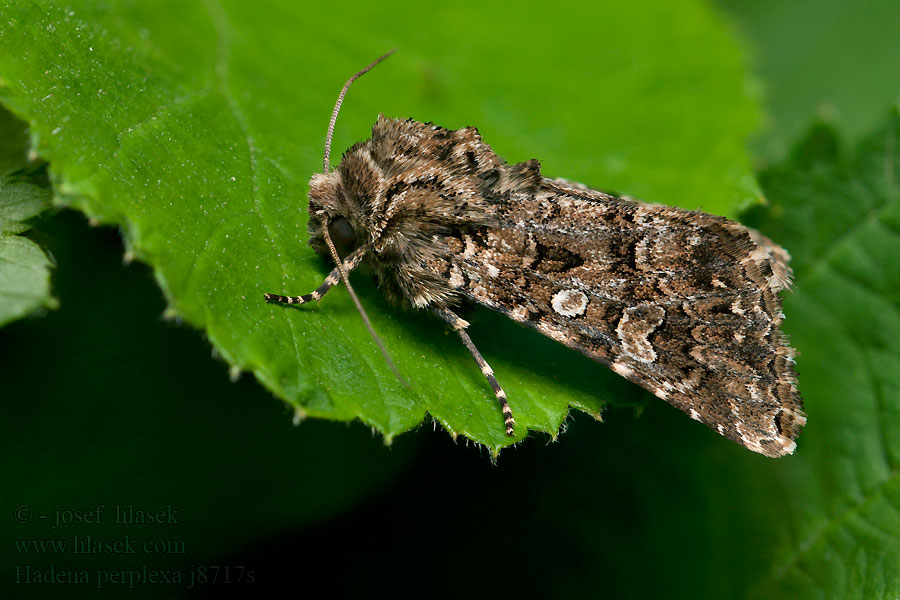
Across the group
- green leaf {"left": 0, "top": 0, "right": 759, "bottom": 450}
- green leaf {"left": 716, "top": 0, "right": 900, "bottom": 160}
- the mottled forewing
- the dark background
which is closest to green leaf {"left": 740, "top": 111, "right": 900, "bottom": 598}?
A: the dark background

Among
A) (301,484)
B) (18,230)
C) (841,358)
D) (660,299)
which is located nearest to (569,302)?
(660,299)

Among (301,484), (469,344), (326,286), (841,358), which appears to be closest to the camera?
(326,286)

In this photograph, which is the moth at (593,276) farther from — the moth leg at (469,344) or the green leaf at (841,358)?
the green leaf at (841,358)

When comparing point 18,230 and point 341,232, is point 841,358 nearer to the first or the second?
point 341,232

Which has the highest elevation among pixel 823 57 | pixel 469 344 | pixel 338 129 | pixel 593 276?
pixel 823 57

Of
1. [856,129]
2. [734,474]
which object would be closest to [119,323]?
[734,474]
